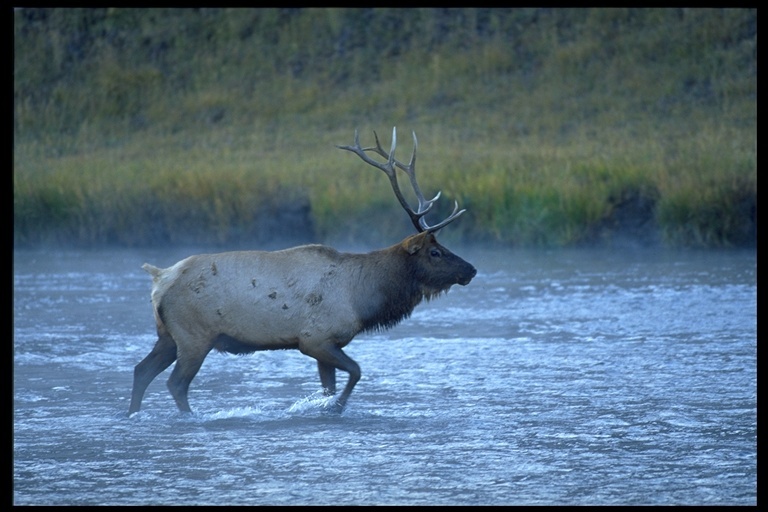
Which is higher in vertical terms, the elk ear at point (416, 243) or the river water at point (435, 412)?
the elk ear at point (416, 243)

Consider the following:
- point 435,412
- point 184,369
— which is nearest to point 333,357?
point 435,412

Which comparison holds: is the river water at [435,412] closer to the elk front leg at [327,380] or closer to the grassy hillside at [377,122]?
the elk front leg at [327,380]

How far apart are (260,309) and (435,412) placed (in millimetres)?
1478

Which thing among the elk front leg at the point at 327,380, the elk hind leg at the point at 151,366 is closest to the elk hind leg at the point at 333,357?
the elk front leg at the point at 327,380

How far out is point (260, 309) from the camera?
27.8ft

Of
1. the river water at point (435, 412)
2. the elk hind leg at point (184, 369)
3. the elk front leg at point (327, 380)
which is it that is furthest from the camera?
the elk front leg at point (327, 380)

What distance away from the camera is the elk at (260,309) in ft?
27.6

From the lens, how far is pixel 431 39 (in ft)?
122

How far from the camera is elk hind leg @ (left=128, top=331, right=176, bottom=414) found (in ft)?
28.1

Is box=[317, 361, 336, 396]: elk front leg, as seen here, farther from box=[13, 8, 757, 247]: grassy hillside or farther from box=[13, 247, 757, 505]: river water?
box=[13, 8, 757, 247]: grassy hillside

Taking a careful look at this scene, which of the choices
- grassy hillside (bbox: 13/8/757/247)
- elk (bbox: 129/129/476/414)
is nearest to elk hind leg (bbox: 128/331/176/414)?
elk (bbox: 129/129/476/414)

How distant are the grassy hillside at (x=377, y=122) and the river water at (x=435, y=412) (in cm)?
498
